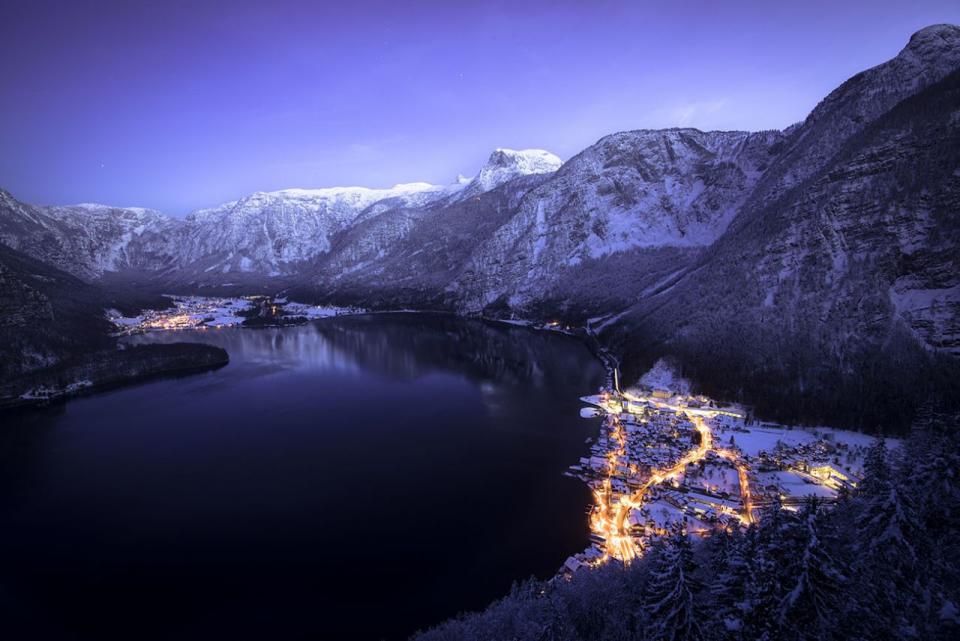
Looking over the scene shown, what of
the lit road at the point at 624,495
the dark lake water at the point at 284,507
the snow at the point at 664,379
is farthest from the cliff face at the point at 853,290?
the dark lake water at the point at 284,507

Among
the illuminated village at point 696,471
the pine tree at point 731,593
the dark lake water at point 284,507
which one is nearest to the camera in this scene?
the pine tree at point 731,593

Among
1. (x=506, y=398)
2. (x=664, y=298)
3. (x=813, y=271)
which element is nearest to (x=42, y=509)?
(x=506, y=398)

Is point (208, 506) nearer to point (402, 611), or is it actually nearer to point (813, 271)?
point (402, 611)

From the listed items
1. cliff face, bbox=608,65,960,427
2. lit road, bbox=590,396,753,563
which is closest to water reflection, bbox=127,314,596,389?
cliff face, bbox=608,65,960,427

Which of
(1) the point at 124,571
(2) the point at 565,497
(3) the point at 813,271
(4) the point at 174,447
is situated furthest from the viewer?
(3) the point at 813,271

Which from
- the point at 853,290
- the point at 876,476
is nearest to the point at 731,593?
the point at 876,476

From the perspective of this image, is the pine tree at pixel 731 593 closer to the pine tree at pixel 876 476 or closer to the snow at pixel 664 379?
the pine tree at pixel 876 476
